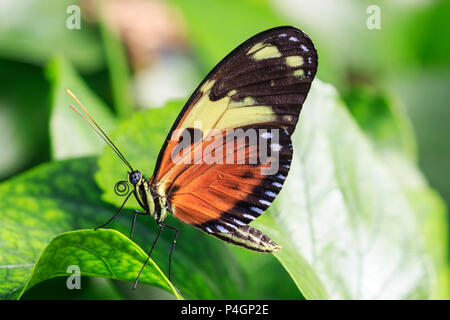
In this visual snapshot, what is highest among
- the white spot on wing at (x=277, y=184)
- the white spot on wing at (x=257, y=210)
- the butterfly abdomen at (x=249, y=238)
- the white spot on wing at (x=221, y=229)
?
the white spot on wing at (x=277, y=184)

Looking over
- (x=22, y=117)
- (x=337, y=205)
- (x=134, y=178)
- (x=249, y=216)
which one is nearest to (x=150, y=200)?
(x=134, y=178)

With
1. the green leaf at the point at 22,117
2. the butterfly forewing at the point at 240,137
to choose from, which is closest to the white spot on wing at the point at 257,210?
the butterfly forewing at the point at 240,137

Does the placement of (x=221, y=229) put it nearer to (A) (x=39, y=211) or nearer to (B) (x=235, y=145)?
(B) (x=235, y=145)

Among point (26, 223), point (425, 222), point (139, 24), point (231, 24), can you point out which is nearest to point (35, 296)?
point (26, 223)

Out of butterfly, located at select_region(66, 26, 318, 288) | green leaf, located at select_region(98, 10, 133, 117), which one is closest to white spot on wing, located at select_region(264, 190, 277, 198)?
butterfly, located at select_region(66, 26, 318, 288)

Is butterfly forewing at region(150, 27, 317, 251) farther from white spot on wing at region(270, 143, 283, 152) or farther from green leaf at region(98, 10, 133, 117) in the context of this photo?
green leaf at region(98, 10, 133, 117)

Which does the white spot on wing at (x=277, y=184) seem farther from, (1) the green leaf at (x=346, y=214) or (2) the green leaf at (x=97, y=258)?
(2) the green leaf at (x=97, y=258)
